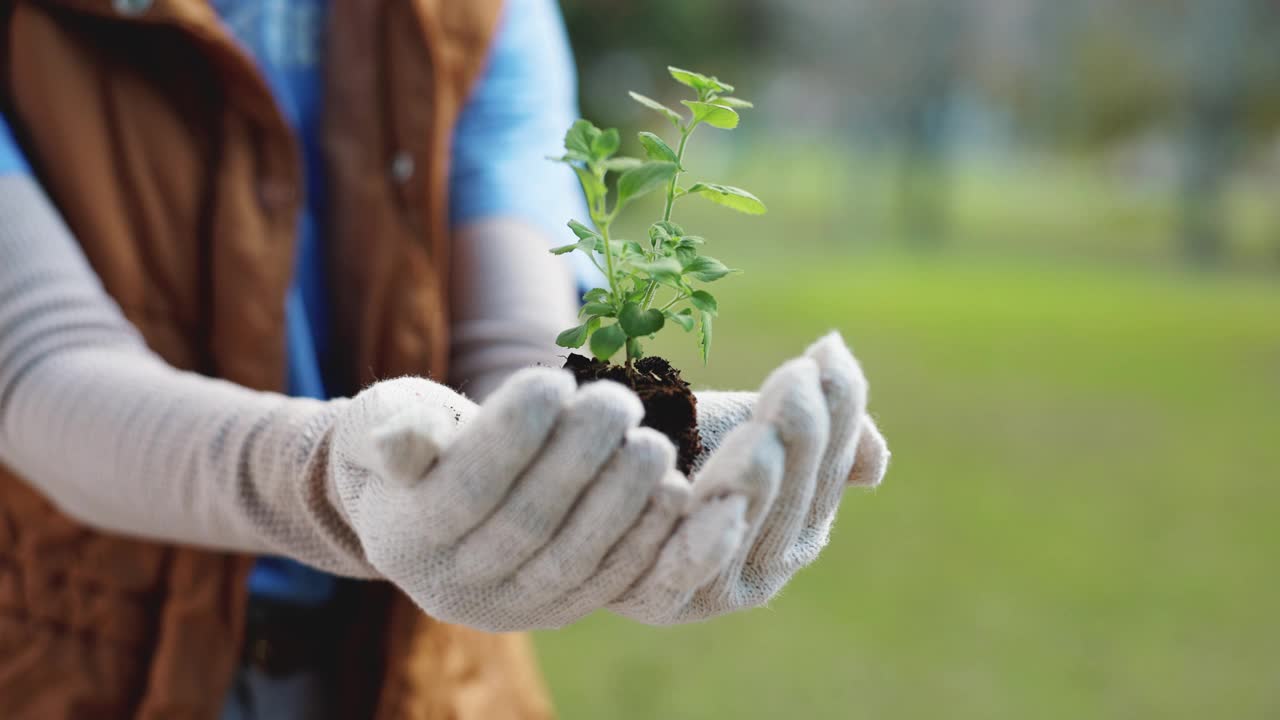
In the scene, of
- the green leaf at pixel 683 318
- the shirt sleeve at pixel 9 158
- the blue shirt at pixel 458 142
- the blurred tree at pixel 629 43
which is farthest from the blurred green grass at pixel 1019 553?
the blurred tree at pixel 629 43

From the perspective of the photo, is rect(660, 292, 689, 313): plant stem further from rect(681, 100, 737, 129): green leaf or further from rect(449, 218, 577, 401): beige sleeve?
rect(449, 218, 577, 401): beige sleeve

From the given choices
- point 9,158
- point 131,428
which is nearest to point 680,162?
point 131,428

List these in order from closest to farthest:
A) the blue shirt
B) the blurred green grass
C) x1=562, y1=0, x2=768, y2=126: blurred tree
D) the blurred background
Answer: the blue shirt → the blurred green grass → the blurred background → x1=562, y1=0, x2=768, y2=126: blurred tree

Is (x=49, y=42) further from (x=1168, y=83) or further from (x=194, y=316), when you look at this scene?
(x=1168, y=83)

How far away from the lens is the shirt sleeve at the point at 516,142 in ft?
5.58

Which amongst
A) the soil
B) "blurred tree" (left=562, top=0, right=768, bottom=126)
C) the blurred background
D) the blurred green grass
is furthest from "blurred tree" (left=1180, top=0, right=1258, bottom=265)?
the soil

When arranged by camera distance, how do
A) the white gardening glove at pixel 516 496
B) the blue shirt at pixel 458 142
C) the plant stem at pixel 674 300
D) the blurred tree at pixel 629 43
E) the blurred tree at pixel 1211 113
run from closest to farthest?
the white gardening glove at pixel 516 496 < the plant stem at pixel 674 300 < the blue shirt at pixel 458 142 < the blurred tree at pixel 629 43 < the blurred tree at pixel 1211 113

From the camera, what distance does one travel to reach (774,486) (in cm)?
100

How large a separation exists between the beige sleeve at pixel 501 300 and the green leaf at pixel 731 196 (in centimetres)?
44

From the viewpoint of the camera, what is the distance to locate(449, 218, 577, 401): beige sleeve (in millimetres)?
1609

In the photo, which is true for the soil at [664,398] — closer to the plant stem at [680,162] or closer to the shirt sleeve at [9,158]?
the plant stem at [680,162]

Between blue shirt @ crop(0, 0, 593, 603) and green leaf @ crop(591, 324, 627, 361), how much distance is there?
0.57 metres

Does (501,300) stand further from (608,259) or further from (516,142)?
(608,259)

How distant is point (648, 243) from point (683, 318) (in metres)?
0.10
